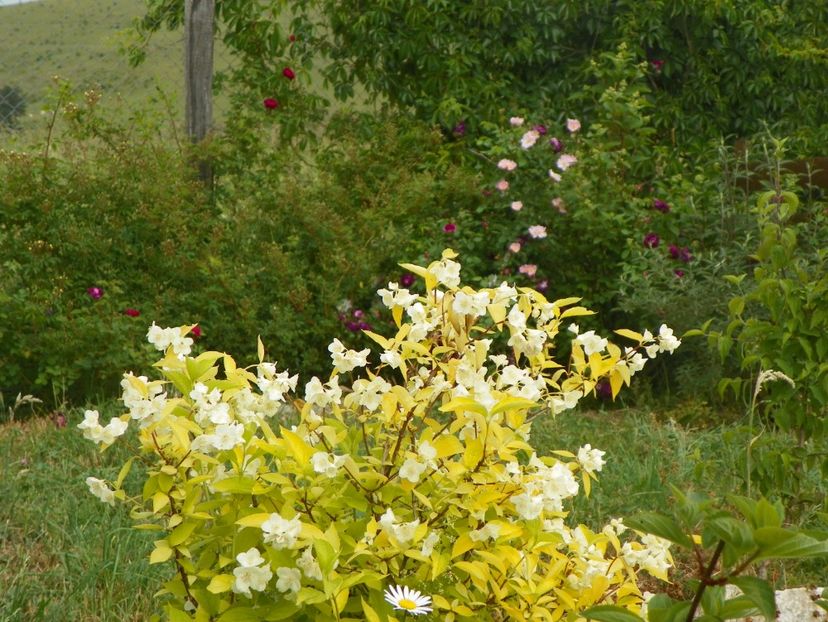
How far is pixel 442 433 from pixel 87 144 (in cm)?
522

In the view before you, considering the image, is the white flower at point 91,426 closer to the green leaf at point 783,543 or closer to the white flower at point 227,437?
the white flower at point 227,437

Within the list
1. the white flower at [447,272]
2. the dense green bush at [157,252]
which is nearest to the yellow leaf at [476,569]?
the white flower at [447,272]

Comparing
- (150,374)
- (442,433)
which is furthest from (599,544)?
(150,374)

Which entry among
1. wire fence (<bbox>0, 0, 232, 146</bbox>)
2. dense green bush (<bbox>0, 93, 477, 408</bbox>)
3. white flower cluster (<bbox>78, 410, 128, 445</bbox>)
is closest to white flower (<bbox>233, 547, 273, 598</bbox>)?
white flower cluster (<bbox>78, 410, 128, 445</bbox>)

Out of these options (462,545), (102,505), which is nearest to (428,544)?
(462,545)

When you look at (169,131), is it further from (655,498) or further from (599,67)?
(655,498)

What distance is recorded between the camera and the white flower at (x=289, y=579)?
1902 millimetres

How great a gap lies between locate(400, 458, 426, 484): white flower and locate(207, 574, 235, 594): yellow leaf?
0.36 m

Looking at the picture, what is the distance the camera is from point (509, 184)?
670 centimetres

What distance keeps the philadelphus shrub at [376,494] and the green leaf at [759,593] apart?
28.2 inches

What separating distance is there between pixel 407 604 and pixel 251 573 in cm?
28

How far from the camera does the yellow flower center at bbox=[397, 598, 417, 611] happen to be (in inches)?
76.5

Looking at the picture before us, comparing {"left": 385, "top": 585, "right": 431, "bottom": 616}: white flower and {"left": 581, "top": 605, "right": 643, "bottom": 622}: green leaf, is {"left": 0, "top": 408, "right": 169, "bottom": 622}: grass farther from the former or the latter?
{"left": 581, "top": 605, "right": 643, "bottom": 622}: green leaf

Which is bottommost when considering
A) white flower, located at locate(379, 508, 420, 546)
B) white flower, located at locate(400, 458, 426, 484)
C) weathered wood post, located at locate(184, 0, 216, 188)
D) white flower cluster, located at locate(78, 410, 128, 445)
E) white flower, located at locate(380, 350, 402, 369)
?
weathered wood post, located at locate(184, 0, 216, 188)
